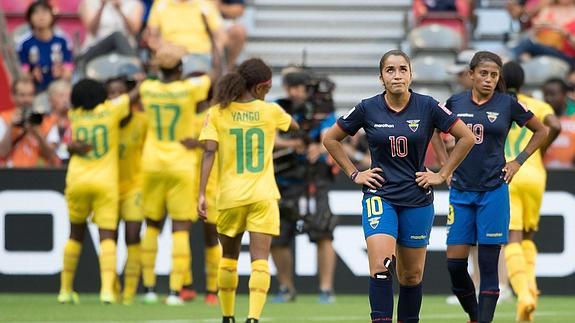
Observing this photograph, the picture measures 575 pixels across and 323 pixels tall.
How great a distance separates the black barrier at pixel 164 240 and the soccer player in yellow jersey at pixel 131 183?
132 centimetres

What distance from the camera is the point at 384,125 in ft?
32.4

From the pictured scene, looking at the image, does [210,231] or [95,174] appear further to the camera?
[210,231]

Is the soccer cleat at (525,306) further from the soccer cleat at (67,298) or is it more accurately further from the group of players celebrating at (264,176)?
the soccer cleat at (67,298)

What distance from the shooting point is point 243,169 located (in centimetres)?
1161

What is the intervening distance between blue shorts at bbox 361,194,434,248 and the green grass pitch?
2.91 metres

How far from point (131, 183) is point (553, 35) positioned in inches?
289

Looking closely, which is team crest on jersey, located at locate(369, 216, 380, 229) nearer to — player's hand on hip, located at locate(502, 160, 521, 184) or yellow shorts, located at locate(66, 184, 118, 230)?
player's hand on hip, located at locate(502, 160, 521, 184)

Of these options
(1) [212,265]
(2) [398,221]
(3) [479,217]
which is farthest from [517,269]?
(1) [212,265]

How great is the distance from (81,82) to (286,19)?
6.97 metres

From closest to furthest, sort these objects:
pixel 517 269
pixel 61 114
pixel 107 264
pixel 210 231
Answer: pixel 517 269 → pixel 107 264 → pixel 210 231 → pixel 61 114

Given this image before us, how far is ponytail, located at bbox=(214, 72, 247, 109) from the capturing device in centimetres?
1158

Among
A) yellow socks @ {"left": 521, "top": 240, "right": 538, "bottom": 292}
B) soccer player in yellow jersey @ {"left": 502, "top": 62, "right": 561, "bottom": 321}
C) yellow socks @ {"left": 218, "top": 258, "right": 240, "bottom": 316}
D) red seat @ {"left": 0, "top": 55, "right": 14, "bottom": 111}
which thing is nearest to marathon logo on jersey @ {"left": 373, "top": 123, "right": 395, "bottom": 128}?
yellow socks @ {"left": 218, "top": 258, "right": 240, "bottom": 316}

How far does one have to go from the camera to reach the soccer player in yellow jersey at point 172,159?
14.6 metres

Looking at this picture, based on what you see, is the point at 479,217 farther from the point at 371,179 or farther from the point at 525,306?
the point at 371,179
